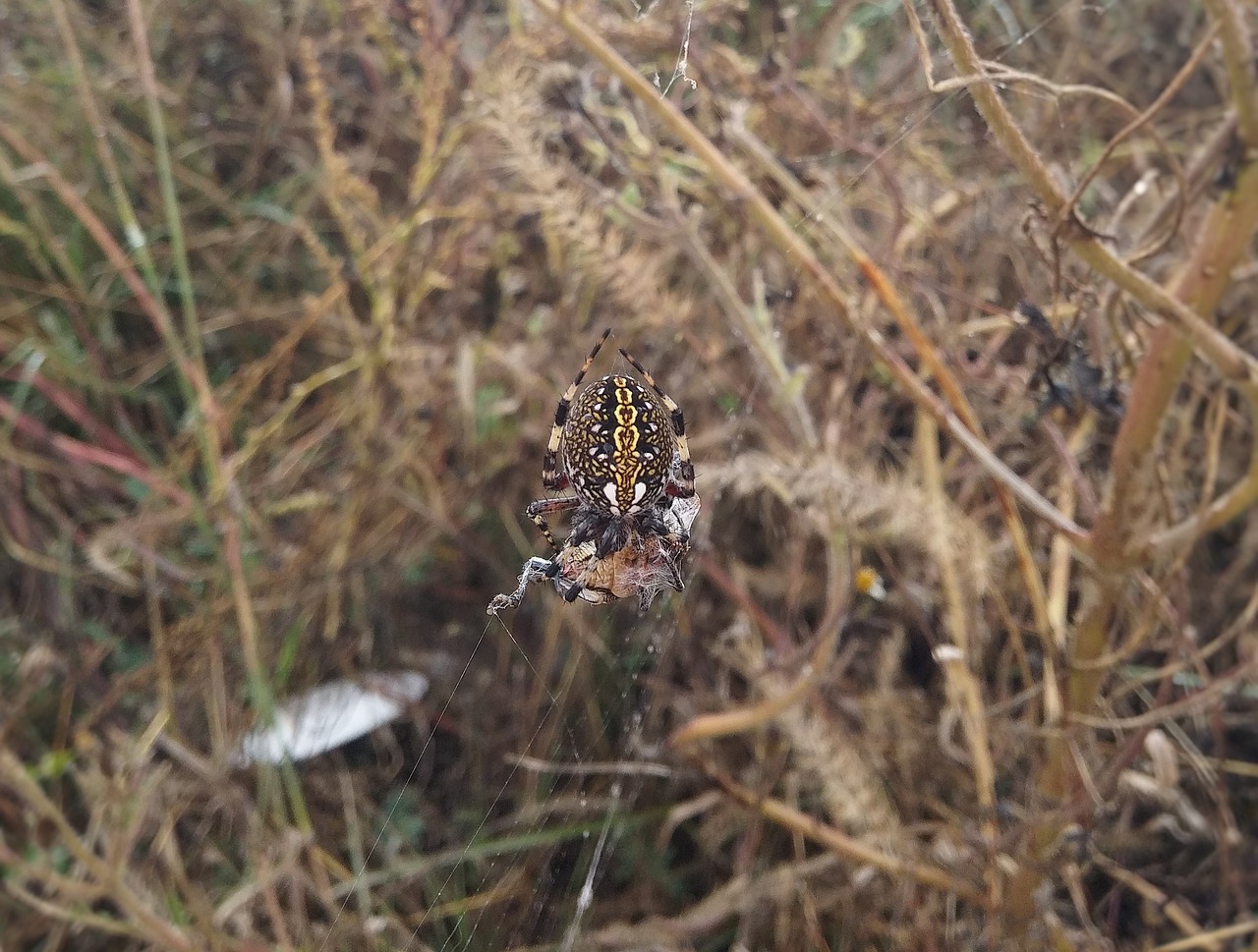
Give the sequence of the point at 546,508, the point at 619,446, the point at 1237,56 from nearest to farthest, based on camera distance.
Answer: the point at 1237,56, the point at 619,446, the point at 546,508

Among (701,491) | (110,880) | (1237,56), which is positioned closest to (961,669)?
(701,491)

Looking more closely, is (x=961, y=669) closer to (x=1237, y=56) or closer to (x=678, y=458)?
(x=678, y=458)

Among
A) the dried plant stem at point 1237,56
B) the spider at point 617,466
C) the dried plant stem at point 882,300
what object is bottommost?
the spider at point 617,466

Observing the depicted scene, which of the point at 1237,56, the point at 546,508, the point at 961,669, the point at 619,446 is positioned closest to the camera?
the point at 1237,56

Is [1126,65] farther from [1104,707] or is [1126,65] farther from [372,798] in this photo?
[372,798]

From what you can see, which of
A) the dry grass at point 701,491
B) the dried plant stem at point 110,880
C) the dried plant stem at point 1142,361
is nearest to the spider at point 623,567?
the dry grass at point 701,491

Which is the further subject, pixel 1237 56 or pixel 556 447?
pixel 556 447

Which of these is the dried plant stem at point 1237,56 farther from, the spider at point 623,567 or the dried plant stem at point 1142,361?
the spider at point 623,567
